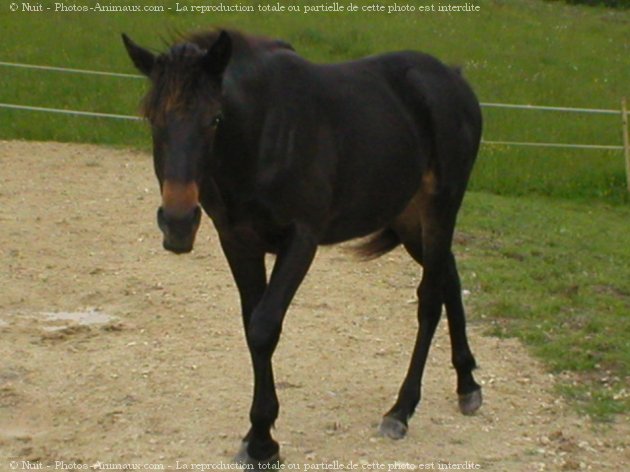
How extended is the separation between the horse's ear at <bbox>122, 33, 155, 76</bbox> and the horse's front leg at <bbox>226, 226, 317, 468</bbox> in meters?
0.88

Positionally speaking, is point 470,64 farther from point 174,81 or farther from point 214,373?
point 174,81

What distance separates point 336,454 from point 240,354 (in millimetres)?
1476

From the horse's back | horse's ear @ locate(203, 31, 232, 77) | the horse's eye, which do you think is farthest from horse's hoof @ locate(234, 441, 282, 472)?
horse's ear @ locate(203, 31, 232, 77)

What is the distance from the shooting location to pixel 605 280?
8.66m

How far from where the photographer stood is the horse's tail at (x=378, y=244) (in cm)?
594

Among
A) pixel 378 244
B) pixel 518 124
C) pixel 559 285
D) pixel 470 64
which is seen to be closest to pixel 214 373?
pixel 378 244

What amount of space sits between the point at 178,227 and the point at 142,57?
0.68 meters

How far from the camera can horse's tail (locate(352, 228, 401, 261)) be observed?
5941 millimetres

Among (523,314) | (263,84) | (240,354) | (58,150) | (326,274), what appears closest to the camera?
(263,84)

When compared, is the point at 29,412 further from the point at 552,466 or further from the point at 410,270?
the point at 410,270

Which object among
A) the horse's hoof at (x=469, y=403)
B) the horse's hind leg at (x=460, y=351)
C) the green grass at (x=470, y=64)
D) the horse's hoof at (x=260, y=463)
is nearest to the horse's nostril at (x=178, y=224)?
the horse's hoof at (x=260, y=463)

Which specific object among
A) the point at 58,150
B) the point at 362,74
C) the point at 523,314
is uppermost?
the point at 362,74

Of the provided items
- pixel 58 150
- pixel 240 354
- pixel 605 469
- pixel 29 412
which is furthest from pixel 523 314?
pixel 58 150

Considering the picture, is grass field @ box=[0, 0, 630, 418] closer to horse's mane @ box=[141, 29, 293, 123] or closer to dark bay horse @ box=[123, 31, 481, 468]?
dark bay horse @ box=[123, 31, 481, 468]
